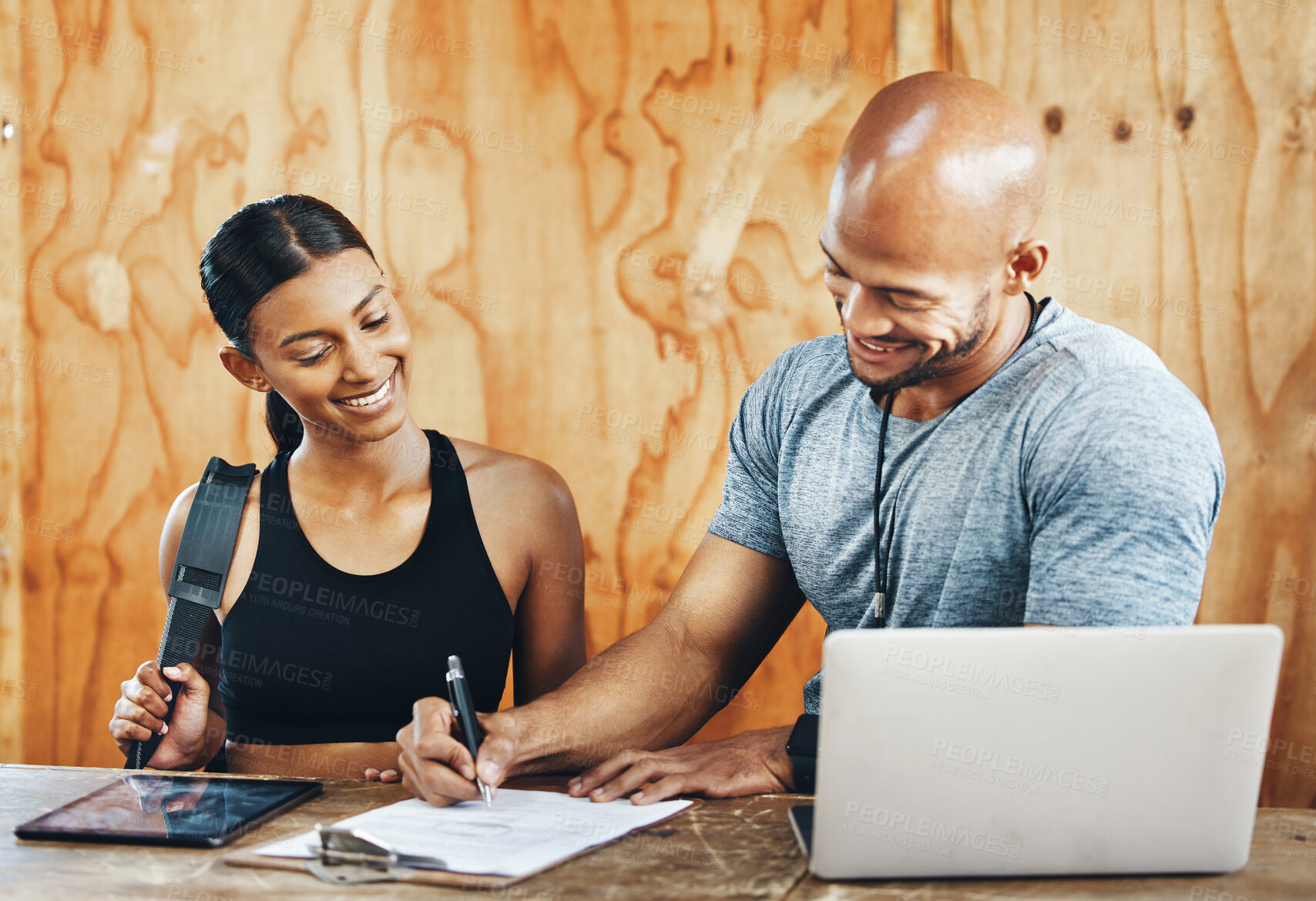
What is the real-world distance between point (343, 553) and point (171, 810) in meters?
0.64

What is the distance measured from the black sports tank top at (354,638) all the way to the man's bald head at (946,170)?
0.87m

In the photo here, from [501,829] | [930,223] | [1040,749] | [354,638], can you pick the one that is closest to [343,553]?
[354,638]

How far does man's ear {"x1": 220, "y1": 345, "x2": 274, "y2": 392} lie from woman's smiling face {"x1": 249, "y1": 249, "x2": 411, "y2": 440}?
12 mm

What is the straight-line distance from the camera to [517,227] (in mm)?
2240

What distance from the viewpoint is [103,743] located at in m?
2.36

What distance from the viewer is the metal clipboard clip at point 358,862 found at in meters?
0.93

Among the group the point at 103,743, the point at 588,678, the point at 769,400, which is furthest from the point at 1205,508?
the point at 103,743

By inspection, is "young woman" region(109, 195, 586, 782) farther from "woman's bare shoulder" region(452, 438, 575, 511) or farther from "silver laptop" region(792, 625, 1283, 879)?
"silver laptop" region(792, 625, 1283, 879)

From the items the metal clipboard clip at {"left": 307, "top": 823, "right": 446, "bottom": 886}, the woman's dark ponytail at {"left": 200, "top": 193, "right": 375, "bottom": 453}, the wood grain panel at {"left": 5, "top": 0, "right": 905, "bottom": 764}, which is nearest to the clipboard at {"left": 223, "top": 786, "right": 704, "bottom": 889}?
the metal clipboard clip at {"left": 307, "top": 823, "right": 446, "bottom": 886}

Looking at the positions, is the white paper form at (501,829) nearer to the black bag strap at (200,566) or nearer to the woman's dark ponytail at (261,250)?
the black bag strap at (200,566)

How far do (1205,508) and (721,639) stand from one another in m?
0.68

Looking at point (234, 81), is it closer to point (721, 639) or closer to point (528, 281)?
point (528, 281)

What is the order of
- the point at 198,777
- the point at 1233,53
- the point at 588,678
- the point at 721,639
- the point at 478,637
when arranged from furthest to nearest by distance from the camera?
the point at 1233,53 → the point at 478,637 → the point at 721,639 → the point at 588,678 → the point at 198,777

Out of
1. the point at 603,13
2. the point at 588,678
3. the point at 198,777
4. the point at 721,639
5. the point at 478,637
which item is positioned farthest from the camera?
the point at 603,13
